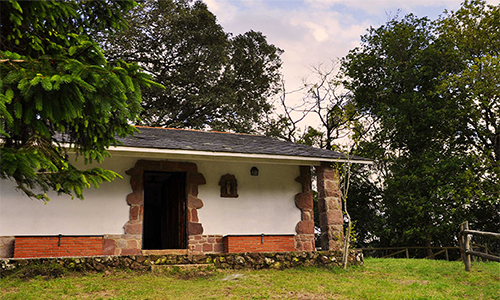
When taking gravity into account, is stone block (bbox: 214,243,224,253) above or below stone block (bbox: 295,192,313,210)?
below

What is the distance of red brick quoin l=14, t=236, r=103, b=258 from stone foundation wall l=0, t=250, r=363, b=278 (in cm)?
61

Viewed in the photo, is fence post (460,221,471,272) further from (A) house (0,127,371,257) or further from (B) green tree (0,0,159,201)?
(B) green tree (0,0,159,201)

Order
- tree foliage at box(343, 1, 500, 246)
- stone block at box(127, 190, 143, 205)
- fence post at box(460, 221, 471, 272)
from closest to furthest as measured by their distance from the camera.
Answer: fence post at box(460, 221, 471, 272) < stone block at box(127, 190, 143, 205) < tree foliage at box(343, 1, 500, 246)

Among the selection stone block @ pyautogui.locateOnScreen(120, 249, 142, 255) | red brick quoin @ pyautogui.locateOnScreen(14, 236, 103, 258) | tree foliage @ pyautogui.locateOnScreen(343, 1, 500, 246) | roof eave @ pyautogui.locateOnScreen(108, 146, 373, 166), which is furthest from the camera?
tree foliage @ pyautogui.locateOnScreen(343, 1, 500, 246)

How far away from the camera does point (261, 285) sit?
21.6 feet

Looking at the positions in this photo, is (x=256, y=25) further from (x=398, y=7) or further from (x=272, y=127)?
(x=398, y=7)

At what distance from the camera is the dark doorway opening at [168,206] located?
9.10 m

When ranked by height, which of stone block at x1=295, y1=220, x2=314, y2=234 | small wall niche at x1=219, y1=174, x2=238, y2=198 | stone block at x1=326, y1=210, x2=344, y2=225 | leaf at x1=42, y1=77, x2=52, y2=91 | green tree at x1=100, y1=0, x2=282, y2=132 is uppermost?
green tree at x1=100, y1=0, x2=282, y2=132

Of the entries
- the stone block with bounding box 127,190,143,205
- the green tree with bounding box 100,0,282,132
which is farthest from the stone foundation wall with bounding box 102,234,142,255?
the green tree with bounding box 100,0,282,132

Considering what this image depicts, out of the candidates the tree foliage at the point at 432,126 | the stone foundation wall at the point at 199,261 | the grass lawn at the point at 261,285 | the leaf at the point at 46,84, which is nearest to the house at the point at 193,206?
the stone foundation wall at the point at 199,261

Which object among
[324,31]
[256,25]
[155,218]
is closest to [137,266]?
[155,218]

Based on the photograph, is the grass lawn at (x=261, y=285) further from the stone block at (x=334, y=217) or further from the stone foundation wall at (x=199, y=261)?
the stone block at (x=334, y=217)

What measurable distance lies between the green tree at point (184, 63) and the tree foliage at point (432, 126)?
18.6 feet

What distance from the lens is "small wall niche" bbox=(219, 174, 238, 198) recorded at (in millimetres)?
9219
